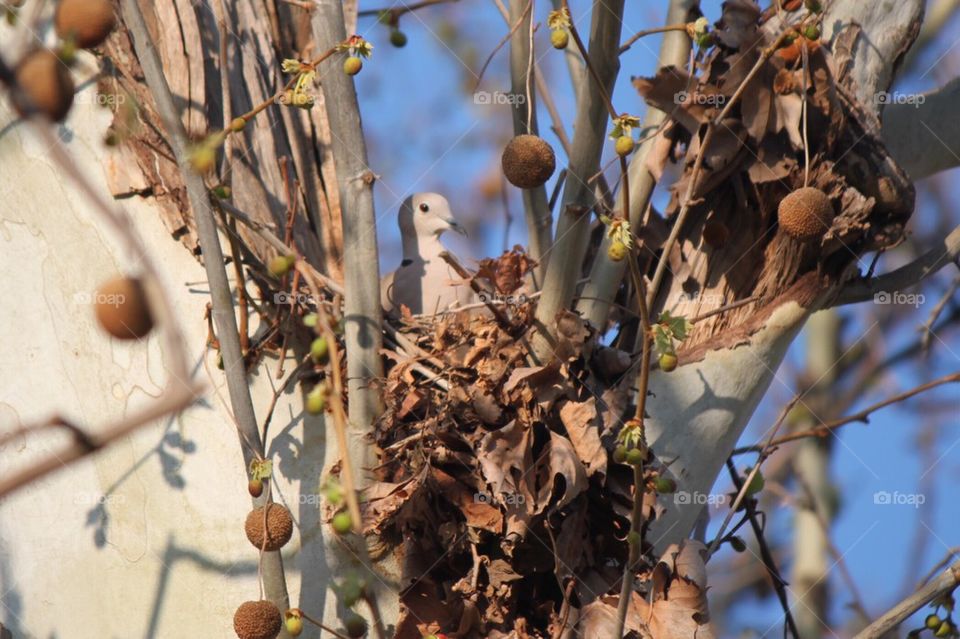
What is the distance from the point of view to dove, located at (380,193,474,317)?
13.2 feet

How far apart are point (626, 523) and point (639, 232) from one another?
2.66 feet

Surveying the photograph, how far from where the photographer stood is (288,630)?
7.81ft

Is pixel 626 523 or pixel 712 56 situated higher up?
pixel 712 56

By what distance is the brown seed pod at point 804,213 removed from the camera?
2.76 m

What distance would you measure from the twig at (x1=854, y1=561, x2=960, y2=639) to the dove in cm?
170

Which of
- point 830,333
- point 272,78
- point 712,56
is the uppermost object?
point 830,333

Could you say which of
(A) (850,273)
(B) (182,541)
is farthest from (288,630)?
(A) (850,273)

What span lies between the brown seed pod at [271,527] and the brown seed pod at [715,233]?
4.34 ft

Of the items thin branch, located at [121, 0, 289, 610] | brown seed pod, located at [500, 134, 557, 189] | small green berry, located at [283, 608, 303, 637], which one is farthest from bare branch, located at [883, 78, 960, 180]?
small green berry, located at [283, 608, 303, 637]

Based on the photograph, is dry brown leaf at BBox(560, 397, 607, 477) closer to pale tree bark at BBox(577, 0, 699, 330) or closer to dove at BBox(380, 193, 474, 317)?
pale tree bark at BBox(577, 0, 699, 330)

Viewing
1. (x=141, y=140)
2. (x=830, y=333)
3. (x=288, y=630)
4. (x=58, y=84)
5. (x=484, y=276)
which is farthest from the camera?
(x=830, y=333)

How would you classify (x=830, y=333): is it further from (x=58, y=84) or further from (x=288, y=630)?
(x=58, y=84)

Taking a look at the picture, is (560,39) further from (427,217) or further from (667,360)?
(427,217)

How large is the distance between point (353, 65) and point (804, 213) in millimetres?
1123
